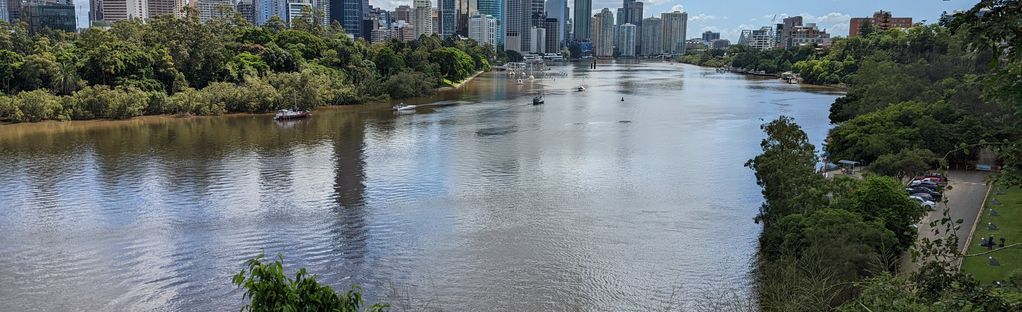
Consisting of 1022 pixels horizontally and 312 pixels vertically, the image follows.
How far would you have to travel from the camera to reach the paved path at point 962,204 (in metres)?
14.8

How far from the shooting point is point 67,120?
112 feet

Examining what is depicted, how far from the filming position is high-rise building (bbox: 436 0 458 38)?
17900cm

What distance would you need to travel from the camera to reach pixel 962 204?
1767cm

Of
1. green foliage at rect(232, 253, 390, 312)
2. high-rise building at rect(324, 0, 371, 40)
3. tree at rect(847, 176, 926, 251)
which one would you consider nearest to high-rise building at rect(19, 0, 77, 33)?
high-rise building at rect(324, 0, 371, 40)

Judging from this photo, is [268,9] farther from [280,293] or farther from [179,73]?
[280,293]

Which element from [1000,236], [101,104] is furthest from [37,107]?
[1000,236]

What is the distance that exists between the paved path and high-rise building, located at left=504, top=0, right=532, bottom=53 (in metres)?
169

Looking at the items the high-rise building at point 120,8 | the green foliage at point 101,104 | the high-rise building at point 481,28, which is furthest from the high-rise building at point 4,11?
the green foliage at point 101,104

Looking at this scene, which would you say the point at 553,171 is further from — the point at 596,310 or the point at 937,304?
the point at 937,304

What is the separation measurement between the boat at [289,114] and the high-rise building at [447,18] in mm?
141683

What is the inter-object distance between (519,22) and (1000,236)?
588 feet

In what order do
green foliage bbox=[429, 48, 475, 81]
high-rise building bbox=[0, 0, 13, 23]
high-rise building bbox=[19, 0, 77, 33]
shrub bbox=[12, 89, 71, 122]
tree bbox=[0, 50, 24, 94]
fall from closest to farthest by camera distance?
shrub bbox=[12, 89, 71, 122], tree bbox=[0, 50, 24, 94], green foliage bbox=[429, 48, 475, 81], high-rise building bbox=[19, 0, 77, 33], high-rise building bbox=[0, 0, 13, 23]

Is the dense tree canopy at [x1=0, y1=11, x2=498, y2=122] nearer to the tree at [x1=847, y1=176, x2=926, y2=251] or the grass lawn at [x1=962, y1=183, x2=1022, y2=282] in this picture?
the tree at [x1=847, y1=176, x2=926, y2=251]

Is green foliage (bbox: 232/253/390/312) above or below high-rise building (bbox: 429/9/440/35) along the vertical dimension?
below
